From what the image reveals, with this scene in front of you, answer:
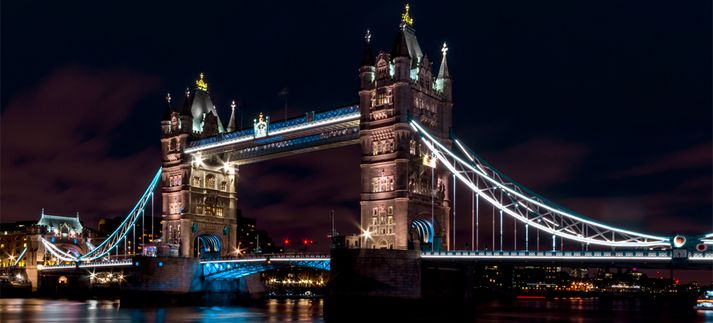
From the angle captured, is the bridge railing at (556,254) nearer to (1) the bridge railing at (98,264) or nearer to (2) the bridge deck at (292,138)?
(2) the bridge deck at (292,138)

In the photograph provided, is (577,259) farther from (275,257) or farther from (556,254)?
(275,257)

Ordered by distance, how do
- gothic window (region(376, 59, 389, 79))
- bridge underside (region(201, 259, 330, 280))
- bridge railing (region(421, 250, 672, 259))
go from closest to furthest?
bridge railing (region(421, 250, 672, 259)), gothic window (region(376, 59, 389, 79)), bridge underside (region(201, 259, 330, 280))

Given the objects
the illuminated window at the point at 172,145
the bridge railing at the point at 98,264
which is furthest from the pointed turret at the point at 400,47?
the bridge railing at the point at 98,264

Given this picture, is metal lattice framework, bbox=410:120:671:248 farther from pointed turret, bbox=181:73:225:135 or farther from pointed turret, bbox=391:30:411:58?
pointed turret, bbox=181:73:225:135

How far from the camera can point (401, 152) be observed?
70.5 meters

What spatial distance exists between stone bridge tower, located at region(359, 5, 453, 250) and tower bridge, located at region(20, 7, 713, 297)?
10 centimetres

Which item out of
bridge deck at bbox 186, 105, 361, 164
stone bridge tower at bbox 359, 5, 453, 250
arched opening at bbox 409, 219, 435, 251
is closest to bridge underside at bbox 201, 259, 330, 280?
stone bridge tower at bbox 359, 5, 453, 250

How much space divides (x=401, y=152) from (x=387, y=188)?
329 cm

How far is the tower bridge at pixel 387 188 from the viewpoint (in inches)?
2343

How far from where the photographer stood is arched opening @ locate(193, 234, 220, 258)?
316 ft

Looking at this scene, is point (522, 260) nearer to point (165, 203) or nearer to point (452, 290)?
point (452, 290)

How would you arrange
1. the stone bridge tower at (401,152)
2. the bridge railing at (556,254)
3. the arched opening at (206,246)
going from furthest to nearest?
the arched opening at (206,246) < the stone bridge tower at (401,152) < the bridge railing at (556,254)

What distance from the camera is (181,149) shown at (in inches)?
3767

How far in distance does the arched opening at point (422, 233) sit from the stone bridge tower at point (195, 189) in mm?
29681
